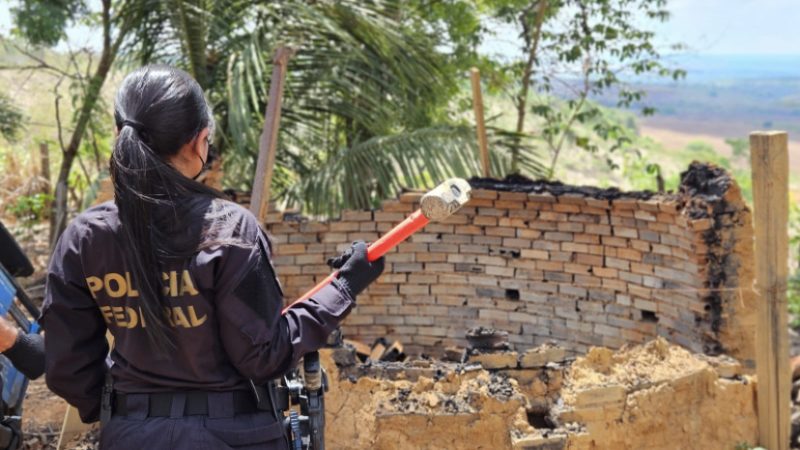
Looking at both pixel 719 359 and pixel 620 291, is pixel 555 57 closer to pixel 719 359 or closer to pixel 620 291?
pixel 620 291

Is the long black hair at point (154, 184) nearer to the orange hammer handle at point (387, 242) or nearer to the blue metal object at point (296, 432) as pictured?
the orange hammer handle at point (387, 242)

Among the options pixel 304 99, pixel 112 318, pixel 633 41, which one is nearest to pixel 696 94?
pixel 633 41

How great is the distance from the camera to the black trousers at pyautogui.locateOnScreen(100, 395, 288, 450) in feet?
6.92

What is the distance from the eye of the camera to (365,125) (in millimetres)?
8008

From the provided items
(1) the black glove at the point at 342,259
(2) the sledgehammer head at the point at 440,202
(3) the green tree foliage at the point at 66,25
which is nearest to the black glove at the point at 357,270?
(1) the black glove at the point at 342,259

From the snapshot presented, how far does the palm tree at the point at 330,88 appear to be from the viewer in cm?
747

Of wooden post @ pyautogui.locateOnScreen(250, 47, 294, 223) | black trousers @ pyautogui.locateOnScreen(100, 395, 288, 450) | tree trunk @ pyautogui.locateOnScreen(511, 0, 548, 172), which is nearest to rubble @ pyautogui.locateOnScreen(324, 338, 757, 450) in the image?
wooden post @ pyautogui.locateOnScreen(250, 47, 294, 223)

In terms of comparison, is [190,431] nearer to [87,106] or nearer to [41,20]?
[87,106]

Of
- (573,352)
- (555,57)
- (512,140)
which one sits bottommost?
(573,352)

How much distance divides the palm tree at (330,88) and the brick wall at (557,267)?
0.66 meters

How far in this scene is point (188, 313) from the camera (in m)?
2.05

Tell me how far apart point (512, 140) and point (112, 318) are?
6033mm

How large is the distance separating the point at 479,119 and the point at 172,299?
5.17 metres

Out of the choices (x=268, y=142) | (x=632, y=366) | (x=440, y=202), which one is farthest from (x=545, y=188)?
(x=440, y=202)
